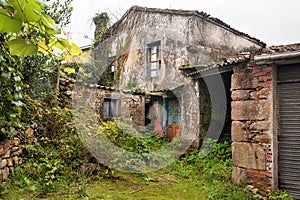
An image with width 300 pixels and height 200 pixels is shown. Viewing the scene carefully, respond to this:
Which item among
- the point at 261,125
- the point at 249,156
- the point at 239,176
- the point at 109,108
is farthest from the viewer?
the point at 109,108

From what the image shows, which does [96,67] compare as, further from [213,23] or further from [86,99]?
[213,23]

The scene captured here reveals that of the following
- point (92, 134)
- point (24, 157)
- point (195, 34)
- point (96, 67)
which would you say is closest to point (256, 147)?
point (92, 134)

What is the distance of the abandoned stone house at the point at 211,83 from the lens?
4555 mm

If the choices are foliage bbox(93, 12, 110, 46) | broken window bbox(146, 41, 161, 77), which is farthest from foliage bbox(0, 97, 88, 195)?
foliage bbox(93, 12, 110, 46)

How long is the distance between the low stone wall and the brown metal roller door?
187 inches

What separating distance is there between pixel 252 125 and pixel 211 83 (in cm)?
354

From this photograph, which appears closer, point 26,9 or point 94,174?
point 26,9

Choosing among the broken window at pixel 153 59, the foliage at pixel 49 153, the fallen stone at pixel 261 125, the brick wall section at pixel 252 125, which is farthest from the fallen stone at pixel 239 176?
the broken window at pixel 153 59

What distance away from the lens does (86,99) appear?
936 cm

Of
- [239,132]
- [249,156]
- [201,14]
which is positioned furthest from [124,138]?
[201,14]

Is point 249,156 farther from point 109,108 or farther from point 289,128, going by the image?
point 109,108

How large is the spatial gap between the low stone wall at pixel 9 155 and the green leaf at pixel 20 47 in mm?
4366

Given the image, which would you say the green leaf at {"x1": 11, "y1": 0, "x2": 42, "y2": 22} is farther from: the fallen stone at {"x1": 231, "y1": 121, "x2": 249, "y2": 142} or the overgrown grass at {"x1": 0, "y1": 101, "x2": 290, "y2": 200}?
the fallen stone at {"x1": 231, "y1": 121, "x2": 249, "y2": 142}

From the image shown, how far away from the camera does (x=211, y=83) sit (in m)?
8.27
